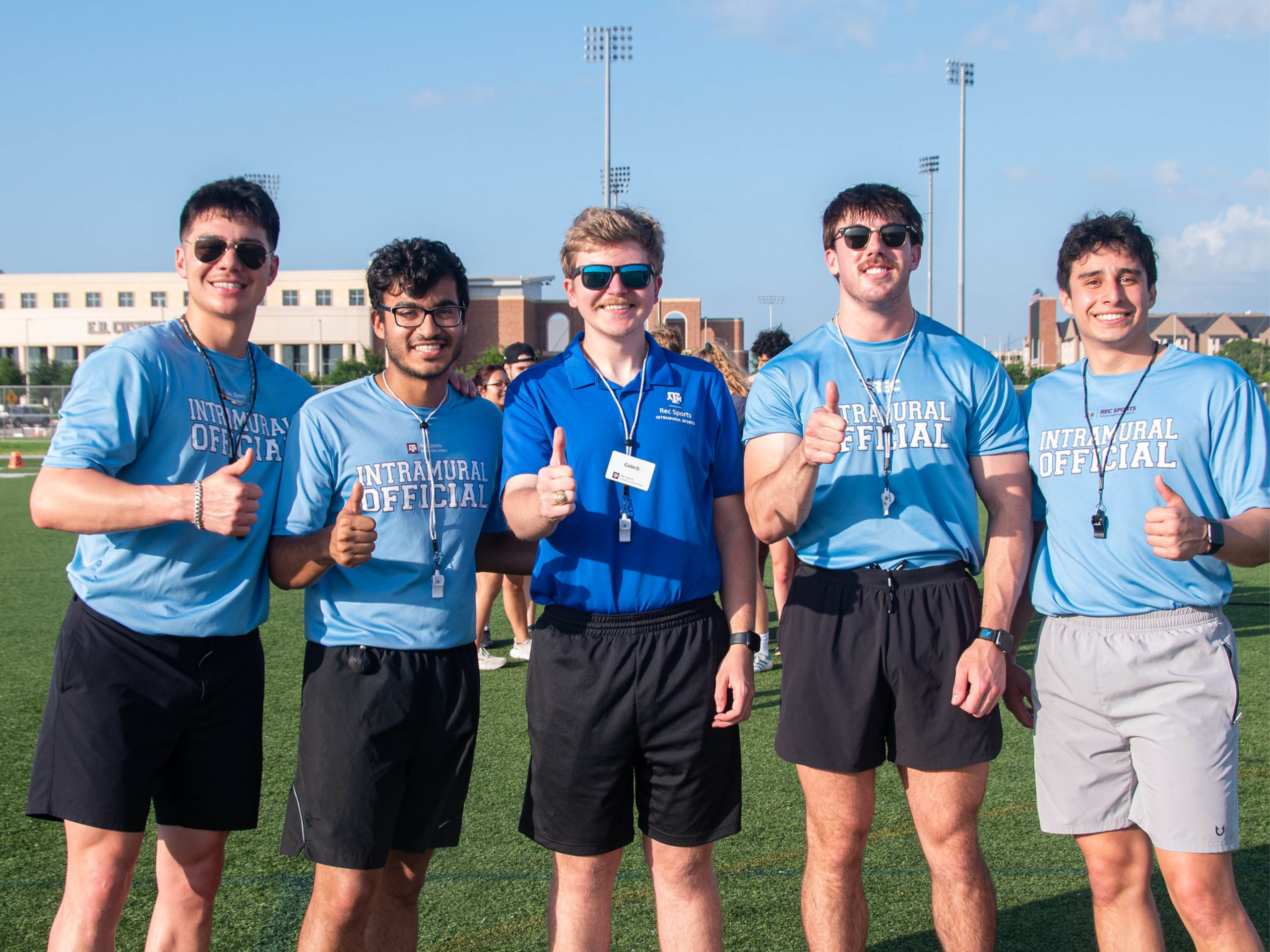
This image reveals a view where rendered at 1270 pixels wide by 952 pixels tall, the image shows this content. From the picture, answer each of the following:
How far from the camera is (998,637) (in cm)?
291

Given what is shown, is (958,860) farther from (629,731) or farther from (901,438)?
(901,438)

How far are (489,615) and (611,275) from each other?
4.99 meters

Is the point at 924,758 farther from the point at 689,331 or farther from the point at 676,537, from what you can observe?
the point at 689,331

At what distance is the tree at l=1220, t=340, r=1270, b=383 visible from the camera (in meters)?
54.4

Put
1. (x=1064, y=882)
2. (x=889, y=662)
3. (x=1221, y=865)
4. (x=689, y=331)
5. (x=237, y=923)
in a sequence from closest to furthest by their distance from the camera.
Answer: (x=1221, y=865), (x=889, y=662), (x=237, y=923), (x=1064, y=882), (x=689, y=331)

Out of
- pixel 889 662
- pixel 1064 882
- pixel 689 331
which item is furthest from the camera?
pixel 689 331

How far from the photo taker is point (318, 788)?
2807 millimetres

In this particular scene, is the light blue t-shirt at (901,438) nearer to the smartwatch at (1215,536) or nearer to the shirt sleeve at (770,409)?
the shirt sleeve at (770,409)

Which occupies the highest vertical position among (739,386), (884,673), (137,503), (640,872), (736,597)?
(739,386)

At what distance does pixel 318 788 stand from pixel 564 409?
1253 millimetres

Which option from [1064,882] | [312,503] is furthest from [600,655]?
[1064,882]

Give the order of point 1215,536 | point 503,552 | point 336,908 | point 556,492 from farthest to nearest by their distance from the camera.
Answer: point 503,552, point 336,908, point 1215,536, point 556,492

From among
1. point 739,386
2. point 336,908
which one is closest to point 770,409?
point 336,908

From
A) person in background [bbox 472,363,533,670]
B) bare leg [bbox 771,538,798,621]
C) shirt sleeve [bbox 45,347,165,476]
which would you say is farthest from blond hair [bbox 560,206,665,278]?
bare leg [bbox 771,538,798,621]
